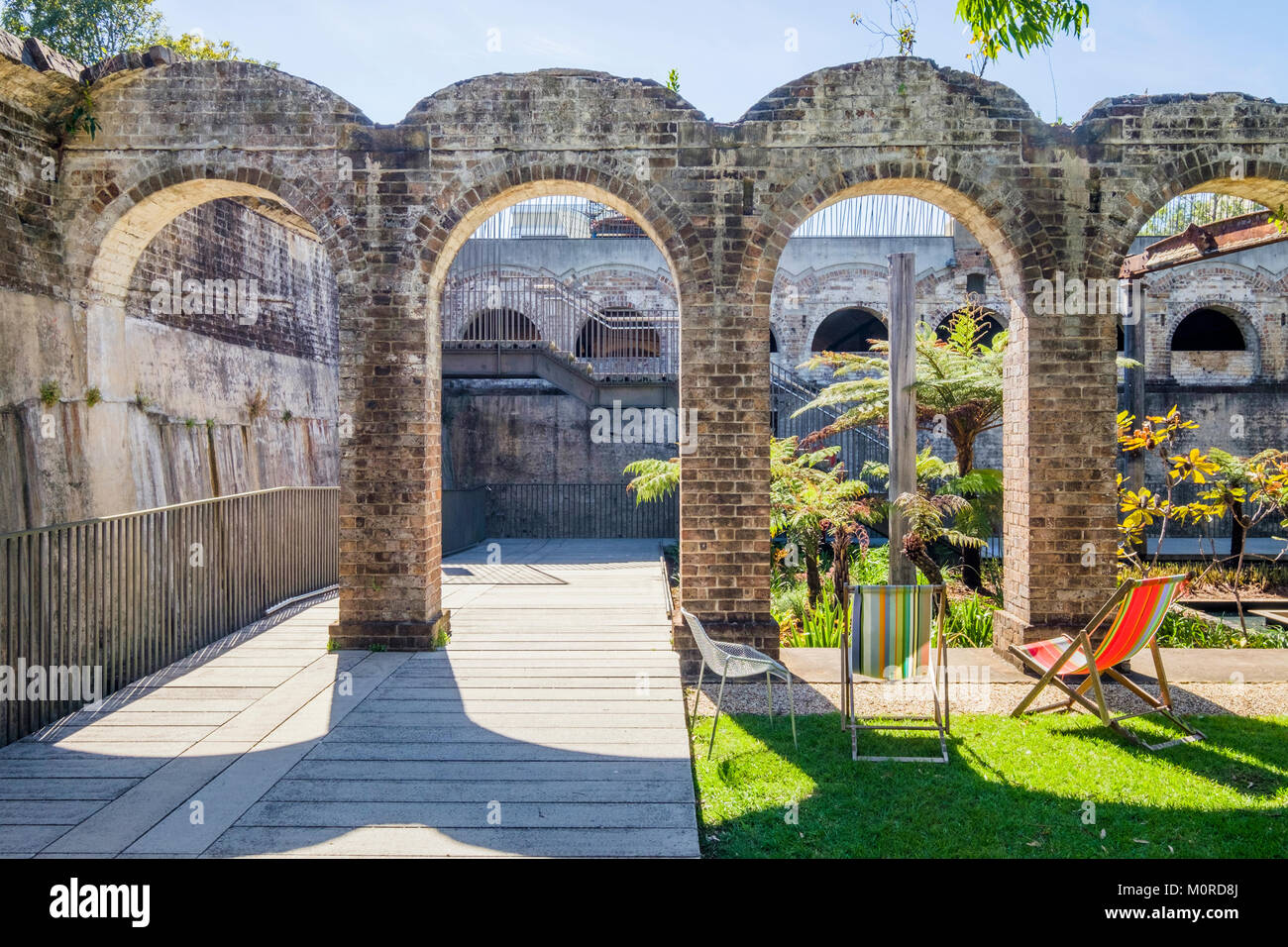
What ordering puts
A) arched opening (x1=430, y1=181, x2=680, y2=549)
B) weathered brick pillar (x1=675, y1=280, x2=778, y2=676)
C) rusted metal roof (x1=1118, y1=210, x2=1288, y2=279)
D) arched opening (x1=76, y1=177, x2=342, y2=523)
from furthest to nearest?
arched opening (x1=430, y1=181, x2=680, y2=549), rusted metal roof (x1=1118, y1=210, x2=1288, y2=279), arched opening (x1=76, y1=177, x2=342, y2=523), weathered brick pillar (x1=675, y1=280, x2=778, y2=676)

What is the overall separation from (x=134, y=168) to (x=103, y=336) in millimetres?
1611

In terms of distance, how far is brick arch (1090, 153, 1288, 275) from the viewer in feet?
21.7

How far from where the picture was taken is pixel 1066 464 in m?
6.60

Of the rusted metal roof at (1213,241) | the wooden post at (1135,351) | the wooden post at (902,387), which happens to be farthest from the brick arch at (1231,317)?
the wooden post at (902,387)

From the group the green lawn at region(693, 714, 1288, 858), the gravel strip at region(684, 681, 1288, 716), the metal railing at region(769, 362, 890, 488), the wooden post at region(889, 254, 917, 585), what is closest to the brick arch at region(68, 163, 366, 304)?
the gravel strip at region(684, 681, 1288, 716)

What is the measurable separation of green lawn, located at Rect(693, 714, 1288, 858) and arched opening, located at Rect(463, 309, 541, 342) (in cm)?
1297

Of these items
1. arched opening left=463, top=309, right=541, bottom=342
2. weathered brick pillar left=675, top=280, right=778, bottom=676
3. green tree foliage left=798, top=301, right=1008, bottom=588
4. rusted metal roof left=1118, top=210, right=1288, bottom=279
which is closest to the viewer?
weathered brick pillar left=675, top=280, right=778, bottom=676

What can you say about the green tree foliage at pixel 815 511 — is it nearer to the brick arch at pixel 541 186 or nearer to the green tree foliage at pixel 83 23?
the brick arch at pixel 541 186

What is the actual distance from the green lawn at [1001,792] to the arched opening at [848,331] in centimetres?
1564

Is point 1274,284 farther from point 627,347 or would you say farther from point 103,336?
point 103,336

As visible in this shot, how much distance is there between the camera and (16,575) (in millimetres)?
4871

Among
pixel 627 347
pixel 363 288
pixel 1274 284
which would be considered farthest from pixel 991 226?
pixel 1274 284

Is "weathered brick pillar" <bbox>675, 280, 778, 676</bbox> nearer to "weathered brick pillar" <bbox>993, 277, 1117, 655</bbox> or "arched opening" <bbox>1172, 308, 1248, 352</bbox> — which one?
"weathered brick pillar" <bbox>993, 277, 1117, 655</bbox>

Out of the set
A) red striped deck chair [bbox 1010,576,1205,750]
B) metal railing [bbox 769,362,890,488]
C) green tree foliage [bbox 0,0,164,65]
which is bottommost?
red striped deck chair [bbox 1010,576,1205,750]
